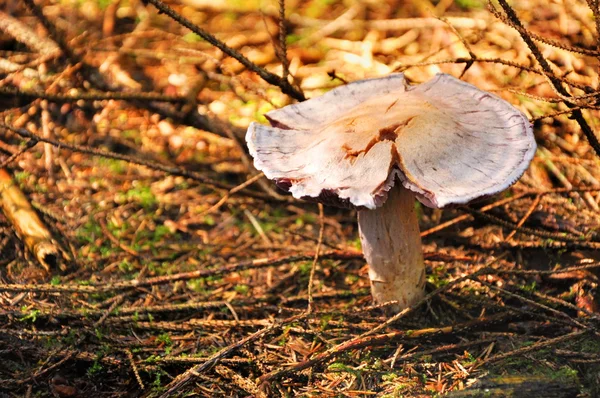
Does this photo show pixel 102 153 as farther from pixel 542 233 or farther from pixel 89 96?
pixel 542 233

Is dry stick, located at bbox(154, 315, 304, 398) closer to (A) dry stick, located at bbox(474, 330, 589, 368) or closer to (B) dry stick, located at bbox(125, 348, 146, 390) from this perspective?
(B) dry stick, located at bbox(125, 348, 146, 390)

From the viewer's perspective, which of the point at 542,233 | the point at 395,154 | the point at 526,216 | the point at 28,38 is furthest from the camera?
the point at 28,38

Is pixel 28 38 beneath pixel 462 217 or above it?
above

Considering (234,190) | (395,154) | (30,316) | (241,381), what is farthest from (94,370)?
(395,154)

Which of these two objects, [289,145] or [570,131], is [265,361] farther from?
[570,131]

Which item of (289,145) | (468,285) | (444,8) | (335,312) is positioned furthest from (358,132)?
(444,8)

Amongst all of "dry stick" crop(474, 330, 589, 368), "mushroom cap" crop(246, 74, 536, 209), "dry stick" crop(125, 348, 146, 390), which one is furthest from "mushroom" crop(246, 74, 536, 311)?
"dry stick" crop(125, 348, 146, 390)
